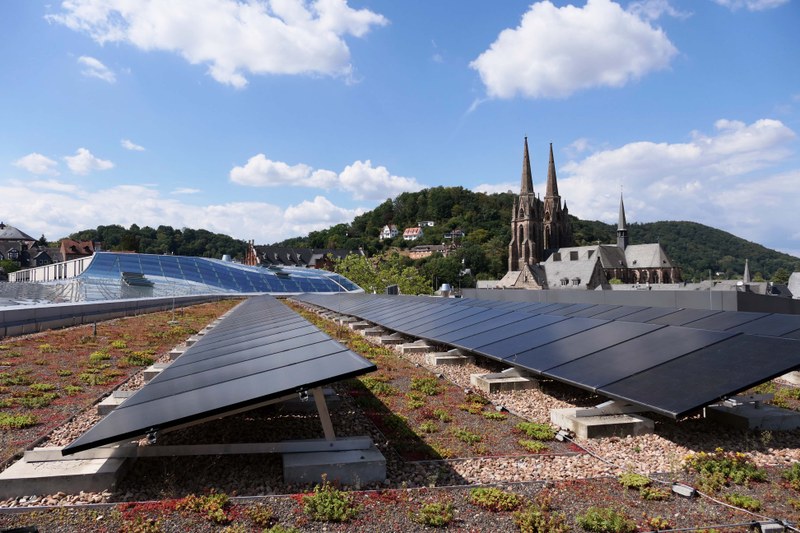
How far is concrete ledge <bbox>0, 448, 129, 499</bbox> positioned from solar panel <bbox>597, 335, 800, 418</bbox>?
725 cm

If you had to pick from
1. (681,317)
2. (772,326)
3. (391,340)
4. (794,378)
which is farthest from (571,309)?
(794,378)

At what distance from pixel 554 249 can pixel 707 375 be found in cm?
14918

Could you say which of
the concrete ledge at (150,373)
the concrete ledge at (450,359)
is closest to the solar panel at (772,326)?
the concrete ledge at (450,359)

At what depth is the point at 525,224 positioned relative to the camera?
469 feet

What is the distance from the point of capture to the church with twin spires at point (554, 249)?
139 m

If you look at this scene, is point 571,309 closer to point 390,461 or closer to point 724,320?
point 724,320

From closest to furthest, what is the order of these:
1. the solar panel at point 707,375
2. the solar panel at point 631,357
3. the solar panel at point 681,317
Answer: the solar panel at point 707,375 < the solar panel at point 631,357 < the solar panel at point 681,317

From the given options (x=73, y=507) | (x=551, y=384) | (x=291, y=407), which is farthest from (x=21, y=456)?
(x=551, y=384)

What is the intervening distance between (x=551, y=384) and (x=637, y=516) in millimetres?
7038

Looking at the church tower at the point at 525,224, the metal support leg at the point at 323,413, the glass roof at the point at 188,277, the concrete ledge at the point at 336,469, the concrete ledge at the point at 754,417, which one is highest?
the church tower at the point at 525,224

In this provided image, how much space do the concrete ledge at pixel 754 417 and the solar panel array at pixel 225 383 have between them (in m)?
6.72

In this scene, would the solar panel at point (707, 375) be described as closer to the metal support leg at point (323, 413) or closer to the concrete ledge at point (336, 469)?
the concrete ledge at point (336, 469)

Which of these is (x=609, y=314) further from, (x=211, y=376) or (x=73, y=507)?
(x=73, y=507)

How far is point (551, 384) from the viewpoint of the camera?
12539mm
